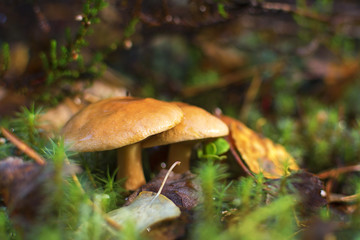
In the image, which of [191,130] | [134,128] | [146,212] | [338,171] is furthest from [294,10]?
[146,212]

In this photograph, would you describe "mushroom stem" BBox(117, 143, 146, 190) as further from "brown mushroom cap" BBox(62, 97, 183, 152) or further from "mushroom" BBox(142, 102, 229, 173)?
"brown mushroom cap" BBox(62, 97, 183, 152)

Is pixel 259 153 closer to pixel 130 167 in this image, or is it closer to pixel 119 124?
pixel 130 167

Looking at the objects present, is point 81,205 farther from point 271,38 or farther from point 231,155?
point 271,38

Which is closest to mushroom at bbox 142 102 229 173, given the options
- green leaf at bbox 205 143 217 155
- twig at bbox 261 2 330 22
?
green leaf at bbox 205 143 217 155

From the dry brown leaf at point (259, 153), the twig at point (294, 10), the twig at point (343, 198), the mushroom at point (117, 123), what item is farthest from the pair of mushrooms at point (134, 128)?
the twig at point (294, 10)

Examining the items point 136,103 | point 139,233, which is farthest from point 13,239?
point 136,103

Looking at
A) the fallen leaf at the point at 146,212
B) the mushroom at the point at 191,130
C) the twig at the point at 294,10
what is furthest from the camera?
the twig at the point at 294,10

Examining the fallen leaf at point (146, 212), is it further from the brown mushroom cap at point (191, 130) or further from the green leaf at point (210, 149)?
the green leaf at point (210, 149)
